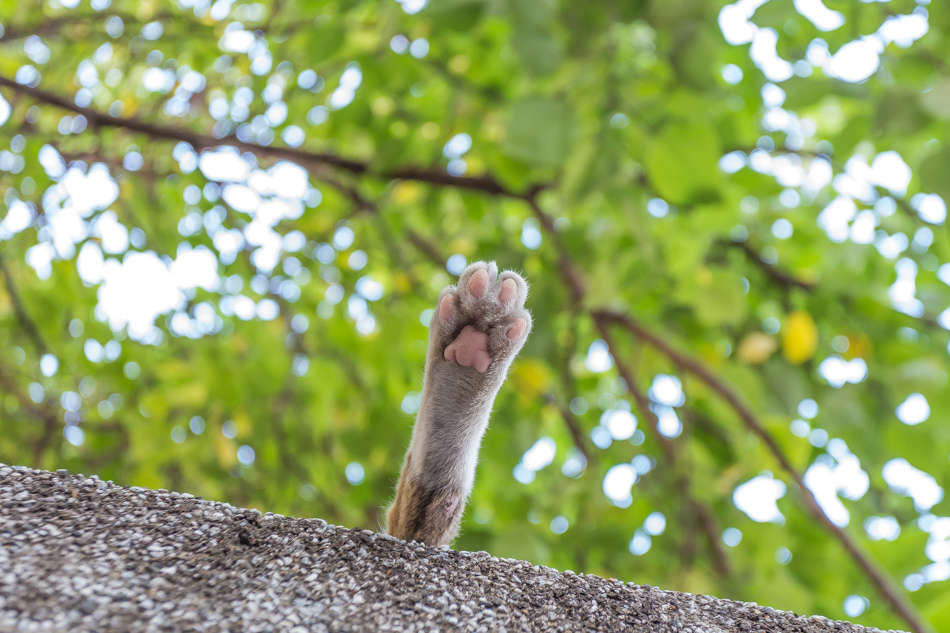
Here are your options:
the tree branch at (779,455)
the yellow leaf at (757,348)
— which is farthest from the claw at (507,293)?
the yellow leaf at (757,348)

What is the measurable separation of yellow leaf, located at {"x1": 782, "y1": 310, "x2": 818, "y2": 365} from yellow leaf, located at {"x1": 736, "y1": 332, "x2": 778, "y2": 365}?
41mm

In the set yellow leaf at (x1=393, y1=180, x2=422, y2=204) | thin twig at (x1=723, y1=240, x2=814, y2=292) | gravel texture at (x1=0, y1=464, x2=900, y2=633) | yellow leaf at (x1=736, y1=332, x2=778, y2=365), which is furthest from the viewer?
yellow leaf at (x1=393, y1=180, x2=422, y2=204)

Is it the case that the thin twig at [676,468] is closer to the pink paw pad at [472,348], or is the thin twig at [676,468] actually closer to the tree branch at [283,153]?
the tree branch at [283,153]

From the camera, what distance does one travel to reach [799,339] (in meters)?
2.20

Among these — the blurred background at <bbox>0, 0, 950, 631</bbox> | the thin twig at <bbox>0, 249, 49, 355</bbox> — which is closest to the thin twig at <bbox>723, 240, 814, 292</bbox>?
the blurred background at <bbox>0, 0, 950, 631</bbox>

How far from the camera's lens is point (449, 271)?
8.99 feet

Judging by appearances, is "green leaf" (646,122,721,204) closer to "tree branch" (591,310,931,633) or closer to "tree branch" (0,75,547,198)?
"tree branch" (591,310,931,633)

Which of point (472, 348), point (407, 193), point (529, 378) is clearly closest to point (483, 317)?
point (472, 348)

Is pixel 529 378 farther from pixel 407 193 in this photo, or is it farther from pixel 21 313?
pixel 21 313

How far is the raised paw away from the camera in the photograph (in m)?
1.08

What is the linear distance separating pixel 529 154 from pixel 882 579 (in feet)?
4.56

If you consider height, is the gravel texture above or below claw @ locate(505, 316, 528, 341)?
below

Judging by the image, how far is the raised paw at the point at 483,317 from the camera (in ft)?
3.55

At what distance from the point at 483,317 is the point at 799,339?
4.92 ft
